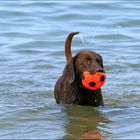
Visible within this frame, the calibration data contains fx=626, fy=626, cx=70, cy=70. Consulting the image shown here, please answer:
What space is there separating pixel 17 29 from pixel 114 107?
7.78 m

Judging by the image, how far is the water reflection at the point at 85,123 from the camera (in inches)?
312

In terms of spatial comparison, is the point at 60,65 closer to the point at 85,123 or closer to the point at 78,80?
the point at 78,80

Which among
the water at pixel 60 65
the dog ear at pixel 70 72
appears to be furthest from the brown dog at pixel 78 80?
the water at pixel 60 65

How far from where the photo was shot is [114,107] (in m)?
9.50

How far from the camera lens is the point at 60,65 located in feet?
41.6

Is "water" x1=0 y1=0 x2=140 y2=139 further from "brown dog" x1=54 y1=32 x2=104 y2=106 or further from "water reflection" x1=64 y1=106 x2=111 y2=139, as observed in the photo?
"brown dog" x1=54 y1=32 x2=104 y2=106

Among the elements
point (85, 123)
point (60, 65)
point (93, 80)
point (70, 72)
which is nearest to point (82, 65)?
point (70, 72)

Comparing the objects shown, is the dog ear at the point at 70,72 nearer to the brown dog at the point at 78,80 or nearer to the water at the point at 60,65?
the brown dog at the point at 78,80

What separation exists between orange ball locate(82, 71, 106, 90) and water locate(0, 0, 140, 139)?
0.46 meters

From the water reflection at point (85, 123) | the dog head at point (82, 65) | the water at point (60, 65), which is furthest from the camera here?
the dog head at point (82, 65)

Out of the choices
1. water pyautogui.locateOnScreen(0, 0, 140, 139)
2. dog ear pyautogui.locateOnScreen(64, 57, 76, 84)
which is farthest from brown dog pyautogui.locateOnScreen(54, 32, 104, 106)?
water pyautogui.locateOnScreen(0, 0, 140, 139)

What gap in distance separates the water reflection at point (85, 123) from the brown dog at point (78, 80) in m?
0.13

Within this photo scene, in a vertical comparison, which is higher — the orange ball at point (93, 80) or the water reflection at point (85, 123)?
the orange ball at point (93, 80)

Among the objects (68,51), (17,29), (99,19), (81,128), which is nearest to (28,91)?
(68,51)
